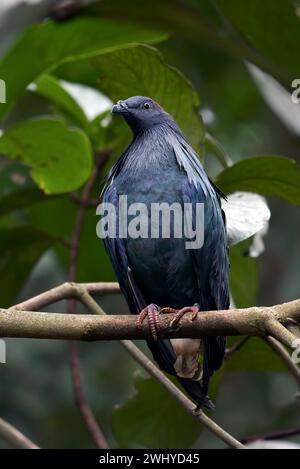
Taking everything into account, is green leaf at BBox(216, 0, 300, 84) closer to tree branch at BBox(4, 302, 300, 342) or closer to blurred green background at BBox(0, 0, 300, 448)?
blurred green background at BBox(0, 0, 300, 448)

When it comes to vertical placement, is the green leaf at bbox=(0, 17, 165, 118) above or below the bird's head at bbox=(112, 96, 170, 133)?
above

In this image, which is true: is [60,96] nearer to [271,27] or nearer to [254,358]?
[271,27]

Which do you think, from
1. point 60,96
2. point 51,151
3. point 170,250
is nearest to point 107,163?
point 60,96

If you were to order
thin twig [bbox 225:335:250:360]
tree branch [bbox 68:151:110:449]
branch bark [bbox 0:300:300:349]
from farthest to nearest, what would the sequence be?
tree branch [bbox 68:151:110:449], thin twig [bbox 225:335:250:360], branch bark [bbox 0:300:300:349]

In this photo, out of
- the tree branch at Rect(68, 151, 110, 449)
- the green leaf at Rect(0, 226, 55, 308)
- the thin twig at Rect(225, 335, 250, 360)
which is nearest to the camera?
the thin twig at Rect(225, 335, 250, 360)

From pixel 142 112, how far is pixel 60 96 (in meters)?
0.55

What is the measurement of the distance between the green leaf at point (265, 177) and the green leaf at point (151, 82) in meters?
0.25

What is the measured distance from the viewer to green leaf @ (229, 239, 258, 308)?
3.46m

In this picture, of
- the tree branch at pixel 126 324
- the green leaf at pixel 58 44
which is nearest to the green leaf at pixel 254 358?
the tree branch at pixel 126 324

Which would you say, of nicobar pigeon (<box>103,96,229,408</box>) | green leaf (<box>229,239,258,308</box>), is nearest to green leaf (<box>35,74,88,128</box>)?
nicobar pigeon (<box>103,96,229,408</box>)

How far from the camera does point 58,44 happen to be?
3367mm

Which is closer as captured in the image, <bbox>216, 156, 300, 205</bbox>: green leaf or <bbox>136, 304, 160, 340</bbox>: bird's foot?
<bbox>136, 304, 160, 340</bbox>: bird's foot

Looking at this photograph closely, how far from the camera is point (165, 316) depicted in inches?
110

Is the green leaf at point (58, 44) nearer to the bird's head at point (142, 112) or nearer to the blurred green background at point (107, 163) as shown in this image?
the blurred green background at point (107, 163)
